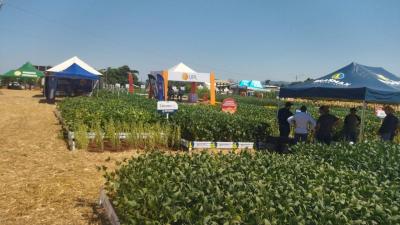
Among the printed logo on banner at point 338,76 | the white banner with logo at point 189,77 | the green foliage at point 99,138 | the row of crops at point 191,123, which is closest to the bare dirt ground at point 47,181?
the green foliage at point 99,138

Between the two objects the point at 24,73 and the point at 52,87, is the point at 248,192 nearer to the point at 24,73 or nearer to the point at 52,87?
the point at 52,87

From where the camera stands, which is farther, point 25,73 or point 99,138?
point 25,73

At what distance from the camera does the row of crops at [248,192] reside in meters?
3.54

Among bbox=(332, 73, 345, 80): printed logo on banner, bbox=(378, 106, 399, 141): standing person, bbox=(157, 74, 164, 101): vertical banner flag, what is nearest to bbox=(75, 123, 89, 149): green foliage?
bbox=(332, 73, 345, 80): printed logo on banner

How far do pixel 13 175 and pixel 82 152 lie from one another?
8.86ft

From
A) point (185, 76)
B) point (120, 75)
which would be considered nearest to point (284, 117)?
point (185, 76)

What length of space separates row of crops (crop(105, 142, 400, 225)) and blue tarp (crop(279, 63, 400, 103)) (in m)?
4.71

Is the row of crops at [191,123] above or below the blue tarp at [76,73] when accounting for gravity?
below

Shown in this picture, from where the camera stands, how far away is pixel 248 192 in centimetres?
407

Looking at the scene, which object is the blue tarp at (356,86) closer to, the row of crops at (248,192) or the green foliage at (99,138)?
the row of crops at (248,192)

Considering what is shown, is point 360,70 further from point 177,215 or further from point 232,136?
point 177,215

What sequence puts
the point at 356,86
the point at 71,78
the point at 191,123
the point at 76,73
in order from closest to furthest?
the point at 356,86, the point at 191,123, the point at 76,73, the point at 71,78

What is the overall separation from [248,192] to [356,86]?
764 cm

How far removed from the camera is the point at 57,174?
8656mm
